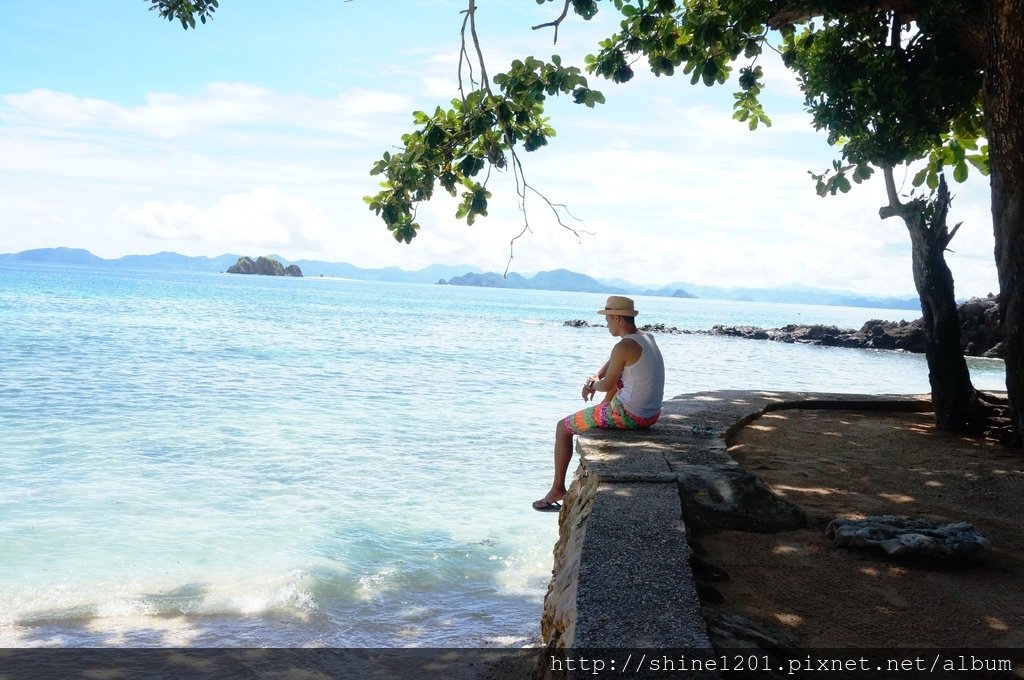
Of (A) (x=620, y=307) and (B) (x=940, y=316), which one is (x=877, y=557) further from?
(B) (x=940, y=316)

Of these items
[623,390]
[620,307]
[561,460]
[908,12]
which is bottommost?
[561,460]

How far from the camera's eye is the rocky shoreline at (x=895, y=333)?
34.4 metres

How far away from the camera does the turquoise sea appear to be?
19.7 feet

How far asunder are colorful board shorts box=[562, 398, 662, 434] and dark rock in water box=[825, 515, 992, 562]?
1.97 metres

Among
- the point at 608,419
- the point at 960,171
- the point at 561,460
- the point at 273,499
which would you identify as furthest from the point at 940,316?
the point at 273,499

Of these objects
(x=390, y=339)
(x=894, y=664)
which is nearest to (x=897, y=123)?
(x=894, y=664)

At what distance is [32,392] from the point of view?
51.6 ft

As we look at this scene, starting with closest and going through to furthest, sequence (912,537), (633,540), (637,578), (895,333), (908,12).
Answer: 1. (637,578)
2. (633,540)
3. (912,537)
4. (908,12)
5. (895,333)

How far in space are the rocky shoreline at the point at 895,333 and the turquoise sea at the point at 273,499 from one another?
40.5ft

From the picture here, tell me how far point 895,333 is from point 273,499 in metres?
39.0

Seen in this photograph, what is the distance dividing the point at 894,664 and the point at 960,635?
0.44 meters

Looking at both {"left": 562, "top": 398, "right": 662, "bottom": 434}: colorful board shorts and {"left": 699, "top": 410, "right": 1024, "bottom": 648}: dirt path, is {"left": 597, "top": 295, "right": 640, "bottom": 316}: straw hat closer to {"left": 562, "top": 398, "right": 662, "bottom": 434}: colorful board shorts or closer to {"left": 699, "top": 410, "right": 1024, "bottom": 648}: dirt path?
{"left": 562, "top": 398, "right": 662, "bottom": 434}: colorful board shorts

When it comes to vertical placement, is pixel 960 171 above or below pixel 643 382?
above

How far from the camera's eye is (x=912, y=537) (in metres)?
4.11
